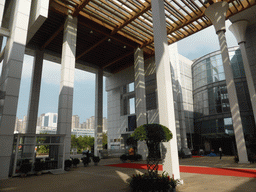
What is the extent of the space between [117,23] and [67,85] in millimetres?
10275

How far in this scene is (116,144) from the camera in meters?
34.7

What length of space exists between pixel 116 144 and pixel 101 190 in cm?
2750

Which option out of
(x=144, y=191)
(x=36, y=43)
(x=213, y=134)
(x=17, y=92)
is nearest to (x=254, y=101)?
(x=213, y=134)

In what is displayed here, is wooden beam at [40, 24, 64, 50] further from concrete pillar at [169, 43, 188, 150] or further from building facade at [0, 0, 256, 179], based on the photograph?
concrete pillar at [169, 43, 188, 150]

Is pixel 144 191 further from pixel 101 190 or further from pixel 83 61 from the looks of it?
pixel 83 61

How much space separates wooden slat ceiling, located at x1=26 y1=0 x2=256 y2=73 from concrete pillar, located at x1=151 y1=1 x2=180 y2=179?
363 inches

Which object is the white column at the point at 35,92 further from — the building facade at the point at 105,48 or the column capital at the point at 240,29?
the column capital at the point at 240,29

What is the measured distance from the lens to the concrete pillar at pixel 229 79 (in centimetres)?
1711

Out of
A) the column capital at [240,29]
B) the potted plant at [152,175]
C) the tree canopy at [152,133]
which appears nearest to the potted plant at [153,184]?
the potted plant at [152,175]

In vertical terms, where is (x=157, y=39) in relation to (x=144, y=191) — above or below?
above

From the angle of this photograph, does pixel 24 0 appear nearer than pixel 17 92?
No

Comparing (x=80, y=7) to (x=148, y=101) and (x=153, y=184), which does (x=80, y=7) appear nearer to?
(x=153, y=184)

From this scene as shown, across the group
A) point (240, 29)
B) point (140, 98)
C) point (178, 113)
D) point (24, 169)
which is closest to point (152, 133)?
point (24, 169)

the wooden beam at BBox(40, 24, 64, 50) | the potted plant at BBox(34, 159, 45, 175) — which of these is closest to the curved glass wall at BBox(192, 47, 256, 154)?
the potted plant at BBox(34, 159, 45, 175)
